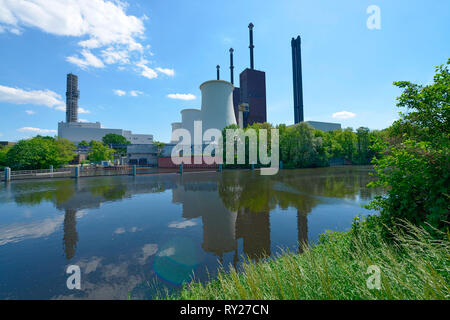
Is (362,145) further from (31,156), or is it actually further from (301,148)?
(31,156)

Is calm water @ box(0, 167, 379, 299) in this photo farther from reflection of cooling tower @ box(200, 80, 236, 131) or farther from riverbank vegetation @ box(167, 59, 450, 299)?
reflection of cooling tower @ box(200, 80, 236, 131)

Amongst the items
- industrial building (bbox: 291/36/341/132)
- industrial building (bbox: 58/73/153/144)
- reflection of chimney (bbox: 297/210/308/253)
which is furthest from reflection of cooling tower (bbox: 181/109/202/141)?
industrial building (bbox: 58/73/153/144)

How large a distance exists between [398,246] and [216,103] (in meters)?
35.3

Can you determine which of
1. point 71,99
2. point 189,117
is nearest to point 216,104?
point 189,117

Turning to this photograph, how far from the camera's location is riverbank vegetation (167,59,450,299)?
163 centimetres

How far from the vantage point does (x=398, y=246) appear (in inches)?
96.6

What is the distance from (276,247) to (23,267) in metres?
4.95

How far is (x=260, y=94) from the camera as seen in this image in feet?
187

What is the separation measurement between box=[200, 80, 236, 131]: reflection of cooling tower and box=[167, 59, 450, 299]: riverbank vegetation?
33.3 meters

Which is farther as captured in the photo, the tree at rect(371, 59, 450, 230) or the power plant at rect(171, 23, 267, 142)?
the power plant at rect(171, 23, 267, 142)

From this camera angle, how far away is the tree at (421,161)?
2.30m
